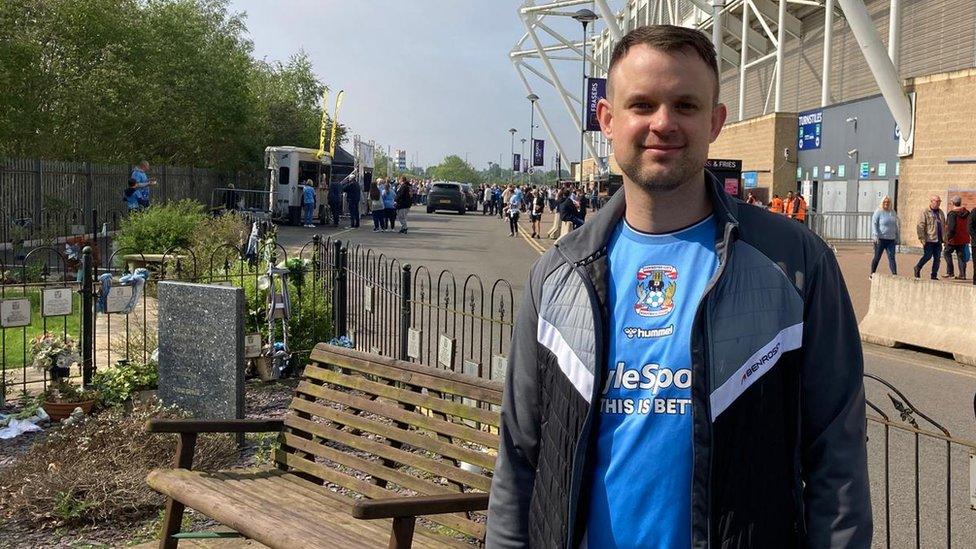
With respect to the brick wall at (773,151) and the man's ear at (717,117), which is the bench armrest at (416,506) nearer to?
the man's ear at (717,117)

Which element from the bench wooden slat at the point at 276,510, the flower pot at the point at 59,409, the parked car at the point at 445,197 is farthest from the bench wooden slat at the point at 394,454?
the parked car at the point at 445,197

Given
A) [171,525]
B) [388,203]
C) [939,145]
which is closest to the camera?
[171,525]

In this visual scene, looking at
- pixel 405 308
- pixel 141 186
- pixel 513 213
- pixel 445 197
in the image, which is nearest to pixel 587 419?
pixel 405 308

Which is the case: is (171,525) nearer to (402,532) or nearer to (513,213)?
(402,532)

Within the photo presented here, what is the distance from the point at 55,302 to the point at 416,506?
5.57 metres

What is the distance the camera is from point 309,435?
5.16 metres

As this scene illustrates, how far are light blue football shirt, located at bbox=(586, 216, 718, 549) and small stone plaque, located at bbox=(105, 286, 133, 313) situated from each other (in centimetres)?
700

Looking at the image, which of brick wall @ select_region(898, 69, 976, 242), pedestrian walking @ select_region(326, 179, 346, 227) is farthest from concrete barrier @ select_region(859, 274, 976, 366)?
pedestrian walking @ select_region(326, 179, 346, 227)

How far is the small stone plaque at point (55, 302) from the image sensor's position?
315 inches

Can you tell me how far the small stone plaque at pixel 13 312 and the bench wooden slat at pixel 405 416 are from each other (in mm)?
3613

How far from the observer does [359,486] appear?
183 inches

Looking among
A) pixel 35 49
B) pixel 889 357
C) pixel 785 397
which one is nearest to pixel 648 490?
pixel 785 397

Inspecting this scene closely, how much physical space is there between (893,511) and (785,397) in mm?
4346

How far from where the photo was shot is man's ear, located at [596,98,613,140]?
2482 mm
